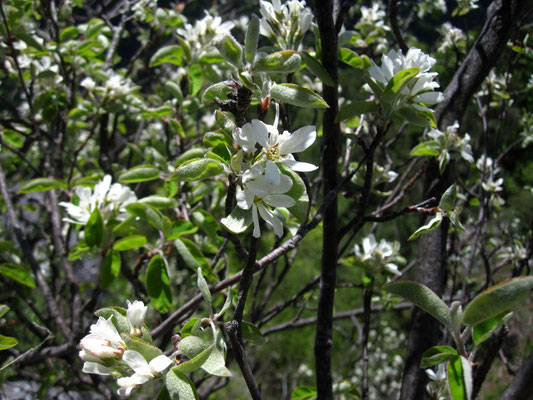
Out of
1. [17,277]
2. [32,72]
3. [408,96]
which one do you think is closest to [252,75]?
[408,96]

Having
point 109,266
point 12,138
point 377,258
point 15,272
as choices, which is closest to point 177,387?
point 109,266

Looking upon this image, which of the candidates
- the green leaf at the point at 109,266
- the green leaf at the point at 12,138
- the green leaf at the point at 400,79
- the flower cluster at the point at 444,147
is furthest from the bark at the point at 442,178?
the green leaf at the point at 12,138

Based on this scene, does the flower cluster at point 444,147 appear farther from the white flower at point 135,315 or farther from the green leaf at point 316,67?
the white flower at point 135,315

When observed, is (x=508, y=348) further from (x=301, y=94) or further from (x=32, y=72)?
(x=32, y=72)

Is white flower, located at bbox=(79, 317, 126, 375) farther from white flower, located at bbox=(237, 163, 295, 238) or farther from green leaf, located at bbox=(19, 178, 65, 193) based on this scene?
green leaf, located at bbox=(19, 178, 65, 193)

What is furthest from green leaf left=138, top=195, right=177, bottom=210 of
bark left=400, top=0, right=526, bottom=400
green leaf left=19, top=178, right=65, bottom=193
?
bark left=400, top=0, right=526, bottom=400

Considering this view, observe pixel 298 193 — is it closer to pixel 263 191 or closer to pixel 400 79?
pixel 263 191
